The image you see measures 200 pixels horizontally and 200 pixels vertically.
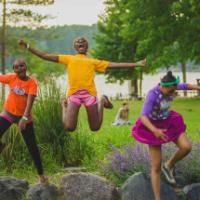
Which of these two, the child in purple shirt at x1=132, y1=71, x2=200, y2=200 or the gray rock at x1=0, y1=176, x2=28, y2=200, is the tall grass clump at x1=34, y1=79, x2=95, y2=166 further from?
the child in purple shirt at x1=132, y1=71, x2=200, y2=200

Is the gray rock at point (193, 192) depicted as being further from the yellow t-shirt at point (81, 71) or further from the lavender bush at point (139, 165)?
the yellow t-shirt at point (81, 71)

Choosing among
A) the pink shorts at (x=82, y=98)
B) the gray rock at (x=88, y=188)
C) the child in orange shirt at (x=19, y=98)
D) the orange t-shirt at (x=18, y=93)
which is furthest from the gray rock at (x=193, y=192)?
the orange t-shirt at (x=18, y=93)

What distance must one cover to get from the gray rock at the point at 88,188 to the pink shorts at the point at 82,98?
998 millimetres

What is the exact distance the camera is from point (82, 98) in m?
8.16

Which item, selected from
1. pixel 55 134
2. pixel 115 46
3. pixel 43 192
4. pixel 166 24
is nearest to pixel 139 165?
pixel 43 192

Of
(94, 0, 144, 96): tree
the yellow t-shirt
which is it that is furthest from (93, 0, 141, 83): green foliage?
the yellow t-shirt

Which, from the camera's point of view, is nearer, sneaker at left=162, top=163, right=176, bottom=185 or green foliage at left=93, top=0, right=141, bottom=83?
sneaker at left=162, top=163, right=176, bottom=185

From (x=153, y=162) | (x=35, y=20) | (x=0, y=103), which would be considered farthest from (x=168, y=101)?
(x=35, y=20)

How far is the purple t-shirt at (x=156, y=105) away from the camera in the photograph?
23.5 ft

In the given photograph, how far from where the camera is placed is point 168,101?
7.27 m

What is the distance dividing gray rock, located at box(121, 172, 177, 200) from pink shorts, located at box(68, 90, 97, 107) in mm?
1165

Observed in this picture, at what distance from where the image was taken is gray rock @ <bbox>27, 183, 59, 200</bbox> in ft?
26.7

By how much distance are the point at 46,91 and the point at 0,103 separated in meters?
0.85

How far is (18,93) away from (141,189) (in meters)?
2.06
